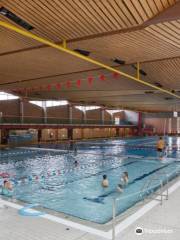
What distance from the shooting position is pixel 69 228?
4555mm

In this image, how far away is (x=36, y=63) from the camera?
11719mm

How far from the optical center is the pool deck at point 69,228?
13.7ft

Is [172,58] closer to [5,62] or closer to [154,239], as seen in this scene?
[5,62]

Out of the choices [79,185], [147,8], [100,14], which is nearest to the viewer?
[147,8]

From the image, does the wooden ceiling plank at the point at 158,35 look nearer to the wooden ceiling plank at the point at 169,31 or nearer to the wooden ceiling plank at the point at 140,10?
the wooden ceiling plank at the point at 169,31

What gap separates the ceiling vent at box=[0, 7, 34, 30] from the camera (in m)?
6.37

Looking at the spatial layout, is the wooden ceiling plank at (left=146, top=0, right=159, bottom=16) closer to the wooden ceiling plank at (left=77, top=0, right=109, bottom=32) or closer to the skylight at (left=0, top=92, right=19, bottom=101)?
the wooden ceiling plank at (left=77, top=0, right=109, bottom=32)

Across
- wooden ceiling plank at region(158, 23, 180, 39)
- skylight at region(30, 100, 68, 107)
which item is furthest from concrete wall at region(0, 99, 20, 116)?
wooden ceiling plank at region(158, 23, 180, 39)

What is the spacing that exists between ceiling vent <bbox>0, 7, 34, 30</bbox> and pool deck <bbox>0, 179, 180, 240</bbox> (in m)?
4.95

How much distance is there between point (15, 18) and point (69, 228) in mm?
5581

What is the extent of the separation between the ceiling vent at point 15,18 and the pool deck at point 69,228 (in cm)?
495

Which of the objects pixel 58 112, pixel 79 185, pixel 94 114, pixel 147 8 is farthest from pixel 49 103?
pixel 147 8

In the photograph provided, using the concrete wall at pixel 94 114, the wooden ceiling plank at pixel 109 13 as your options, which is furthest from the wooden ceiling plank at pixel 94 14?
the concrete wall at pixel 94 114

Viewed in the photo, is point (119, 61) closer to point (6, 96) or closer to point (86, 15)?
point (86, 15)
